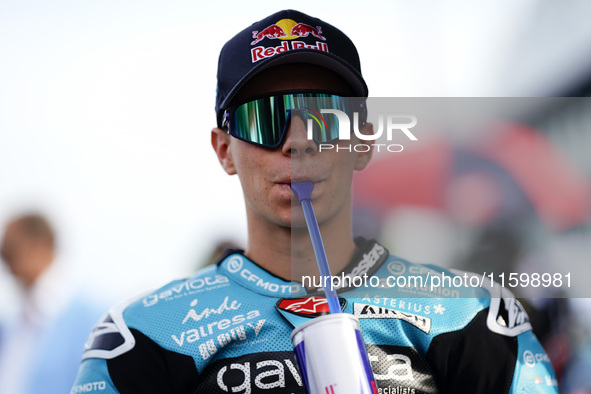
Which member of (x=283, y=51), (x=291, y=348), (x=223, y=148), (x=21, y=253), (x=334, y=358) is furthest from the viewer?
(x=21, y=253)

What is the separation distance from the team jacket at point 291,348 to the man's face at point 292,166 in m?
0.16

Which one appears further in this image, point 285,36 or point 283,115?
point 285,36

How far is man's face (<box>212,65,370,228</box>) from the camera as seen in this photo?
1.25 metres

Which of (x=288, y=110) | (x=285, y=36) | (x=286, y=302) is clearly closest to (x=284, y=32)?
(x=285, y=36)

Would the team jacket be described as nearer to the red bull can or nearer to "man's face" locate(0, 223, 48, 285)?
the red bull can

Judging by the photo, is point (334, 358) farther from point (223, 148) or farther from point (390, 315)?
point (223, 148)

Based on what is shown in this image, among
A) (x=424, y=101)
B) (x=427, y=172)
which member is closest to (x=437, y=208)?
(x=427, y=172)

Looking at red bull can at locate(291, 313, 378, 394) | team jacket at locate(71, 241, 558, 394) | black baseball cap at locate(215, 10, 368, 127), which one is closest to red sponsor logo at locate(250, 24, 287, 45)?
black baseball cap at locate(215, 10, 368, 127)

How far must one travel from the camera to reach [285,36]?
1.36m

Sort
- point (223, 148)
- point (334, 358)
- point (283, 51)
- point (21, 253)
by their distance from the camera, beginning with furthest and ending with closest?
point (21, 253) < point (223, 148) < point (283, 51) < point (334, 358)

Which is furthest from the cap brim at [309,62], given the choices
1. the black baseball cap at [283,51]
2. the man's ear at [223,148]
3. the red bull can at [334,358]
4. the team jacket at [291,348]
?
the red bull can at [334,358]

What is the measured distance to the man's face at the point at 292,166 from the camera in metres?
1.25

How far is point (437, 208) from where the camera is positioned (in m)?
1.23

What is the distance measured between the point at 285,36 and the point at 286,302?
57 centimetres
